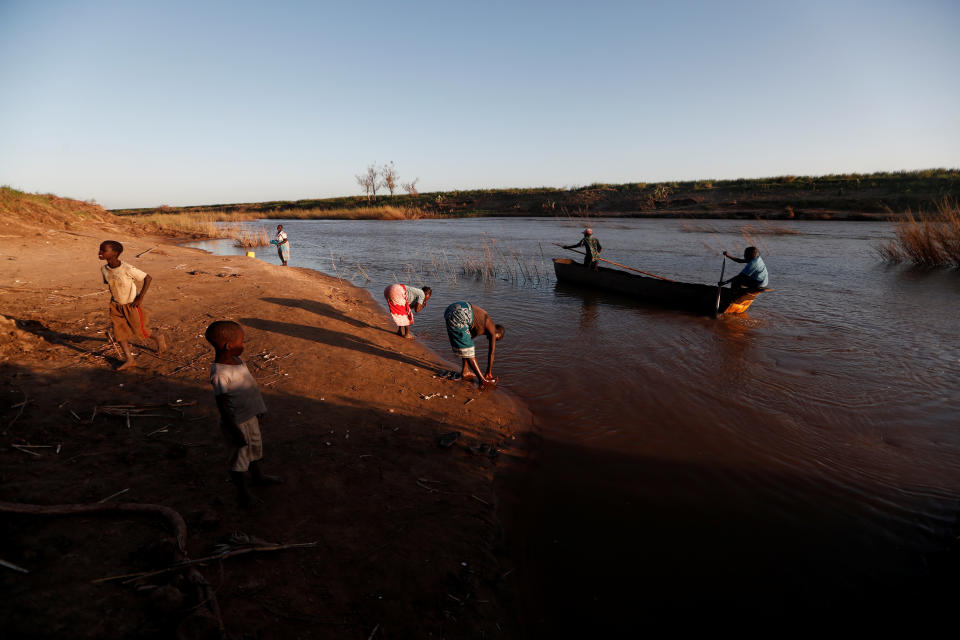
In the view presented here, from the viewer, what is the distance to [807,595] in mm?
2916

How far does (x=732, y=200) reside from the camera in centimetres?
3803

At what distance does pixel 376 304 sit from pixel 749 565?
911 cm

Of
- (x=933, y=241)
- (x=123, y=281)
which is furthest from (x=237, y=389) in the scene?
(x=933, y=241)

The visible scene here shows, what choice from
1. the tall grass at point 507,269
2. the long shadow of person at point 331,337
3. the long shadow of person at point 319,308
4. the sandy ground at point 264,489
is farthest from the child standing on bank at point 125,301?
the tall grass at point 507,269

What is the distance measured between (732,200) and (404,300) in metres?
41.0

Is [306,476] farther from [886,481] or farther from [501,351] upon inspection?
[886,481]

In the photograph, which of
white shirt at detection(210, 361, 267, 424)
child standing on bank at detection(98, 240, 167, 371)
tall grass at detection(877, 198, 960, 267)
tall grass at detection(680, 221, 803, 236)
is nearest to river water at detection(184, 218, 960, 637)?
white shirt at detection(210, 361, 267, 424)

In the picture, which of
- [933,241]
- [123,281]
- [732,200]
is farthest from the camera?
→ [732,200]

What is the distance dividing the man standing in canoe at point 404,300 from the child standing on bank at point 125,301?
3367mm

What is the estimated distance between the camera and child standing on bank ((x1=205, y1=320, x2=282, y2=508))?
111 inches

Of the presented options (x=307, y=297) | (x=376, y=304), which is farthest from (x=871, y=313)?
(x=307, y=297)

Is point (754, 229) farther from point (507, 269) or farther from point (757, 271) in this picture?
point (757, 271)

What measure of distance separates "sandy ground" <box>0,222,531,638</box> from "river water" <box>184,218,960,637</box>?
65 centimetres

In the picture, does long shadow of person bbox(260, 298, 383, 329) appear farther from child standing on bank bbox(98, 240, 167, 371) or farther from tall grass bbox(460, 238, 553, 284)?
tall grass bbox(460, 238, 553, 284)
